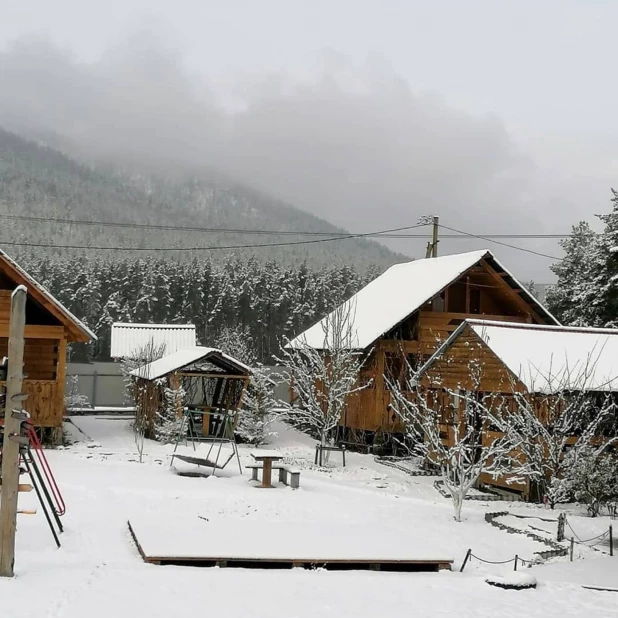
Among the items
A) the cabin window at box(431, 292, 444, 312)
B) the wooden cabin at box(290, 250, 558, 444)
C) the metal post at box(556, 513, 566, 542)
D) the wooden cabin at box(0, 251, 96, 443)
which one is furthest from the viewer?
the cabin window at box(431, 292, 444, 312)

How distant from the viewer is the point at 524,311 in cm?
2830

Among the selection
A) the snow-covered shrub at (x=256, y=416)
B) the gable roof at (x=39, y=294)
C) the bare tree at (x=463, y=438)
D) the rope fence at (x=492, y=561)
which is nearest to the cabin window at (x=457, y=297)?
the bare tree at (x=463, y=438)

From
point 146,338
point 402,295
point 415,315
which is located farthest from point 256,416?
point 146,338

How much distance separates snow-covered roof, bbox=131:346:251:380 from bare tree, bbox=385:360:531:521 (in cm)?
521

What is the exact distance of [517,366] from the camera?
18.1m

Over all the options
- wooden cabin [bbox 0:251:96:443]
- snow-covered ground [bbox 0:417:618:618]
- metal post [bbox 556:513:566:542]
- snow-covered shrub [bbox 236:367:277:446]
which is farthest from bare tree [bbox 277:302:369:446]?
metal post [bbox 556:513:566:542]

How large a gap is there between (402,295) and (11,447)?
19.2 m

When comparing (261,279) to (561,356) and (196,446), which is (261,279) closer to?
(196,446)

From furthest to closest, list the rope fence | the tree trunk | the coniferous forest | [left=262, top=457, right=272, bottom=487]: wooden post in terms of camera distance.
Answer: the coniferous forest
[left=262, top=457, right=272, bottom=487]: wooden post
the tree trunk
the rope fence

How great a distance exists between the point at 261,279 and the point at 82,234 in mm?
84735

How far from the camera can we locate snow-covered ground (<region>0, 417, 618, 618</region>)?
351 inches

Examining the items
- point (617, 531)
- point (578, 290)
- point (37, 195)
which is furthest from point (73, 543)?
point (37, 195)

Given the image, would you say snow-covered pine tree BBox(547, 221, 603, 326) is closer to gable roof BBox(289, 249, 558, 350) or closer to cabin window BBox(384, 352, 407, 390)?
gable roof BBox(289, 249, 558, 350)

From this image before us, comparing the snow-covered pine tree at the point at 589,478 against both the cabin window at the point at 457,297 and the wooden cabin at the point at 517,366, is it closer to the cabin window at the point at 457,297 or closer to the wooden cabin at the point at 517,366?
the wooden cabin at the point at 517,366
